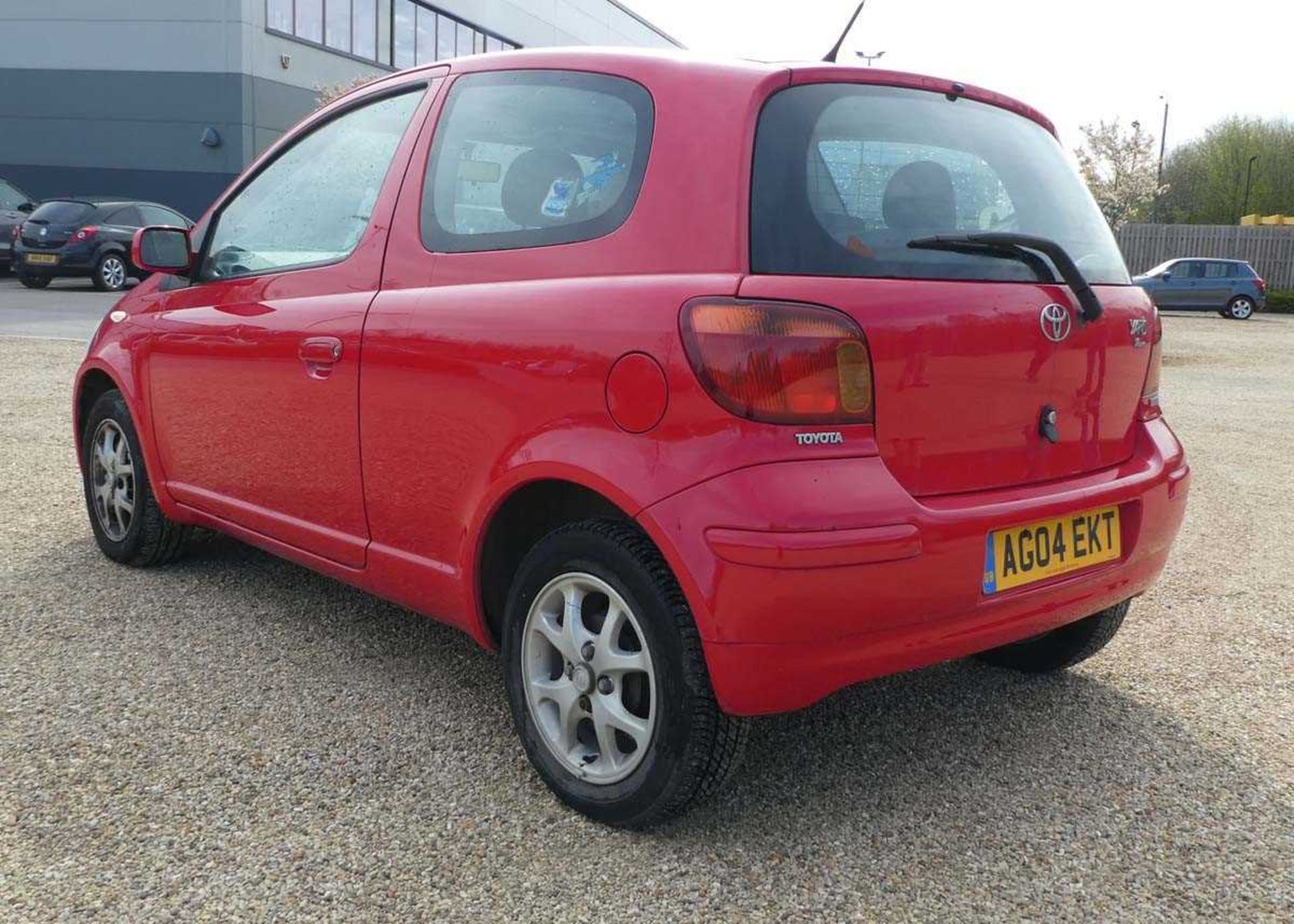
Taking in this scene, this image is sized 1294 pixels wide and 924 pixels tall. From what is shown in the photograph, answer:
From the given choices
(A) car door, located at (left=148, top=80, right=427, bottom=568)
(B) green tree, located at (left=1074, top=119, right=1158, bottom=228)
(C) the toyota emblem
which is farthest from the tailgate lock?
(B) green tree, located at (left=1074, top=119, right=1158, bottom=228)

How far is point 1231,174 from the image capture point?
56.8 m

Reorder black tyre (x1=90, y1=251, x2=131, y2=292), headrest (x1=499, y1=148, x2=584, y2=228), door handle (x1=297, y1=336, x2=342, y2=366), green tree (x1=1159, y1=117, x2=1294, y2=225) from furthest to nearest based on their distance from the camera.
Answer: green tree (x1=1159, y1=117, x2=1294, y2=225) < black tyre (x1=90, y1=251, x2=131, y2=292) < door handle (x1=297, y1=336, x2=342, y2=366) < headrest (x1=499, y1=148, x2=584, y2=228)

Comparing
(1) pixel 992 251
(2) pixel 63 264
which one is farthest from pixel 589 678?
(2) pixel 63 264

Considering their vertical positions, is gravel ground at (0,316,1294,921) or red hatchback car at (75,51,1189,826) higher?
red hatchback car at (75,51,1189,826)

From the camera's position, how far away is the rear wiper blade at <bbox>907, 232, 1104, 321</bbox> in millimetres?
2570

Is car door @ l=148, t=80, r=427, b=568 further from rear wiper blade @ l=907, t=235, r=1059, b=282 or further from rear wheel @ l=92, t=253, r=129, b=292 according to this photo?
rear wheel @ l=92, t=253, r=129, b=292

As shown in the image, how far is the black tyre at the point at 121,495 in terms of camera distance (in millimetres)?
4383

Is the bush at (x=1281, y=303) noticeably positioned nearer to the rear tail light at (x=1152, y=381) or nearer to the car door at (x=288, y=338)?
the rear tail light at (x=1152, y=381)

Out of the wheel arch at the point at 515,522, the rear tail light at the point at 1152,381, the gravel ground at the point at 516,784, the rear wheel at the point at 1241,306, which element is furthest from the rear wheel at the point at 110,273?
the rear wheel at the point at 1241,306

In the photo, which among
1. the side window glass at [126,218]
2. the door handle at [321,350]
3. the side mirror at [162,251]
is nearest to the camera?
the door handle at [321,350]

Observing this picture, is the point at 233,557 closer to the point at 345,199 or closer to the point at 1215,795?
the point at 345,199

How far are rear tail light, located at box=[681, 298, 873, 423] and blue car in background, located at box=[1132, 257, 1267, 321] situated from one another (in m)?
28.2

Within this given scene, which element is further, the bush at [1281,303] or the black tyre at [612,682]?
the bush at [1281,303]

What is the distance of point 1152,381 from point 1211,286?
92.3 feet
